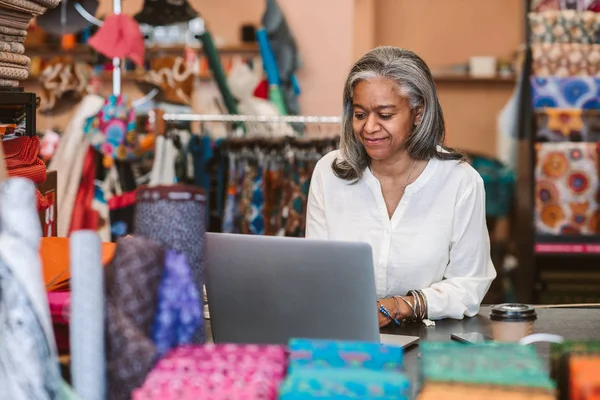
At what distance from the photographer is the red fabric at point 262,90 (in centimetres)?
567

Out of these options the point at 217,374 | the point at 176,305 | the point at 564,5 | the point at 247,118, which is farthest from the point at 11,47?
the point at 564,5

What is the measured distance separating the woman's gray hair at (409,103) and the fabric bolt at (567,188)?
180 cm

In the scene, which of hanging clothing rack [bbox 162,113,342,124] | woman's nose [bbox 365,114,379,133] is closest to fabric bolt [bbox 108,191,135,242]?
hanging clothing rack [bbox 162,113,342,124]

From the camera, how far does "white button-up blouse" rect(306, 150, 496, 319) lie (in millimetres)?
2615

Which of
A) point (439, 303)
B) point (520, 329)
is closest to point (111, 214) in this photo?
point (439, 303)

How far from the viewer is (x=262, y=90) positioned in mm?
5707

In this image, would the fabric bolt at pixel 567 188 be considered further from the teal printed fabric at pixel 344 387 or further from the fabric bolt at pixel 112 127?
the teal printed fabric at pixel 344 387

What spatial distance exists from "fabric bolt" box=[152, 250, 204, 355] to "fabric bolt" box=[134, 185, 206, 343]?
0.13 ft

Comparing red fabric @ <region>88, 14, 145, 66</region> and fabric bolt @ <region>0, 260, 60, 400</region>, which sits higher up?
red fabric @ <region>88, 14, 145, 66</region>

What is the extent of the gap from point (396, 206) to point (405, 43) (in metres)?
5.42

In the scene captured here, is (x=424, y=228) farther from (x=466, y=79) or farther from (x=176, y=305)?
(x=466, y=79)

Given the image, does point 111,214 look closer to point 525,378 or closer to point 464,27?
point 525,378

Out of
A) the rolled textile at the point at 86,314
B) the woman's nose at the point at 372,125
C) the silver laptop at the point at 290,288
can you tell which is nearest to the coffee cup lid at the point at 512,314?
the silver laptop at the point at 290,288

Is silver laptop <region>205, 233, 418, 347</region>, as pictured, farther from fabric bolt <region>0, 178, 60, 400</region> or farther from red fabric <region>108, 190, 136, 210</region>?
red fabric <region>108, 190, 136, 210</region>
